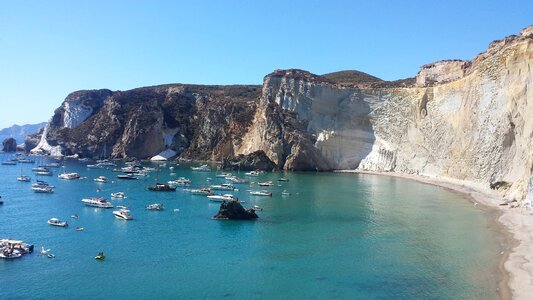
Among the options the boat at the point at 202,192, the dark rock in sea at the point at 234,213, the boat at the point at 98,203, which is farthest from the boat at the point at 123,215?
the boat at the point at 202,192

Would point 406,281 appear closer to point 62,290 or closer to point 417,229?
point 417,229

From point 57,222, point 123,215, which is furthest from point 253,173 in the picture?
point 57,222

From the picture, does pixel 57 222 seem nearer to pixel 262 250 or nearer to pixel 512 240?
pixel 262 250

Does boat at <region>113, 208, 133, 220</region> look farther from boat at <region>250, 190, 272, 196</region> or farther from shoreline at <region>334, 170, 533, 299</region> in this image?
shoreline at <region>334, 170, 533, 299</region>

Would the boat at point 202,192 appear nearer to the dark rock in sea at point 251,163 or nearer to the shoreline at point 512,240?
the dark rock in sea at point 251,163

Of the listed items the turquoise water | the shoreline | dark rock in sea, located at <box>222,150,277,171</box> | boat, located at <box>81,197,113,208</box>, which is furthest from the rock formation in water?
boat, located at <box>81,197,113,208</box>
